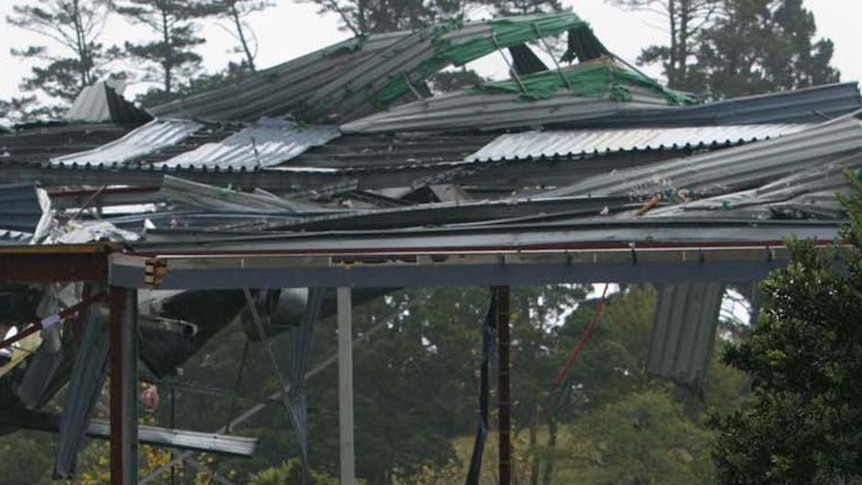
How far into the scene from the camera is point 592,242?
65.8 feet

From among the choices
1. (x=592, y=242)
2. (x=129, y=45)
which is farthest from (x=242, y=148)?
(x=129, y=45)

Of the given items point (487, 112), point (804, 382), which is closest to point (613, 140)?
point (487, 112)

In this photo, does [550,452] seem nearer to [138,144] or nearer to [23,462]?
[23,462]

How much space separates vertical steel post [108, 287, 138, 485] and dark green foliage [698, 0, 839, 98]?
55375 mm

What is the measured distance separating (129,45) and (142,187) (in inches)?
1994

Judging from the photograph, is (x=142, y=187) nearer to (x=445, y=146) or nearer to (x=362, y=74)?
(x=445, y=146)

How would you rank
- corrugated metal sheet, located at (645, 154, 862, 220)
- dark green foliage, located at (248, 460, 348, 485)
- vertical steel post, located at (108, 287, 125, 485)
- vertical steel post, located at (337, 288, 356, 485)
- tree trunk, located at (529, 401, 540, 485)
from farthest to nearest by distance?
tree trunk, located at (529, 401, 540, 485) < dark green foliage, located at (248, 460, 348, 485) < corrugated metal sheet, located at (645, 154, 862, 220) < vertical steel post, located at (337, 288, 356, 485) < vertical steel post, located at (108, 287, 125, 485)

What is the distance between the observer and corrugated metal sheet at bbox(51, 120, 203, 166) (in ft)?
94.4

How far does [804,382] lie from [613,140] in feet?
39.1

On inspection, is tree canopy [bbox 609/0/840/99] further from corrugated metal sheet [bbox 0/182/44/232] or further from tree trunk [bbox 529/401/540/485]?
corrugated metal sheet [bbox 0/182/44/232]

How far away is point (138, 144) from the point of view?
30562 mm

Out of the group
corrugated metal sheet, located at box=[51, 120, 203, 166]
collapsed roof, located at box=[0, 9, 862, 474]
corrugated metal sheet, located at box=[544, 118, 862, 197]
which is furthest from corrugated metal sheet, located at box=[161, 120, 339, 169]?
corrugated metal sheet, located at box=[544, 118, 862, 197]

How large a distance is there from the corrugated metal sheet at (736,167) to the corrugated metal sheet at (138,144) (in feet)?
25.9

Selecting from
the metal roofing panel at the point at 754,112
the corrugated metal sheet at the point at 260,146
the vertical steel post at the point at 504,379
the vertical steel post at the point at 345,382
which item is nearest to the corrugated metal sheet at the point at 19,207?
the corrugated metal sheet at the point at 260,146
